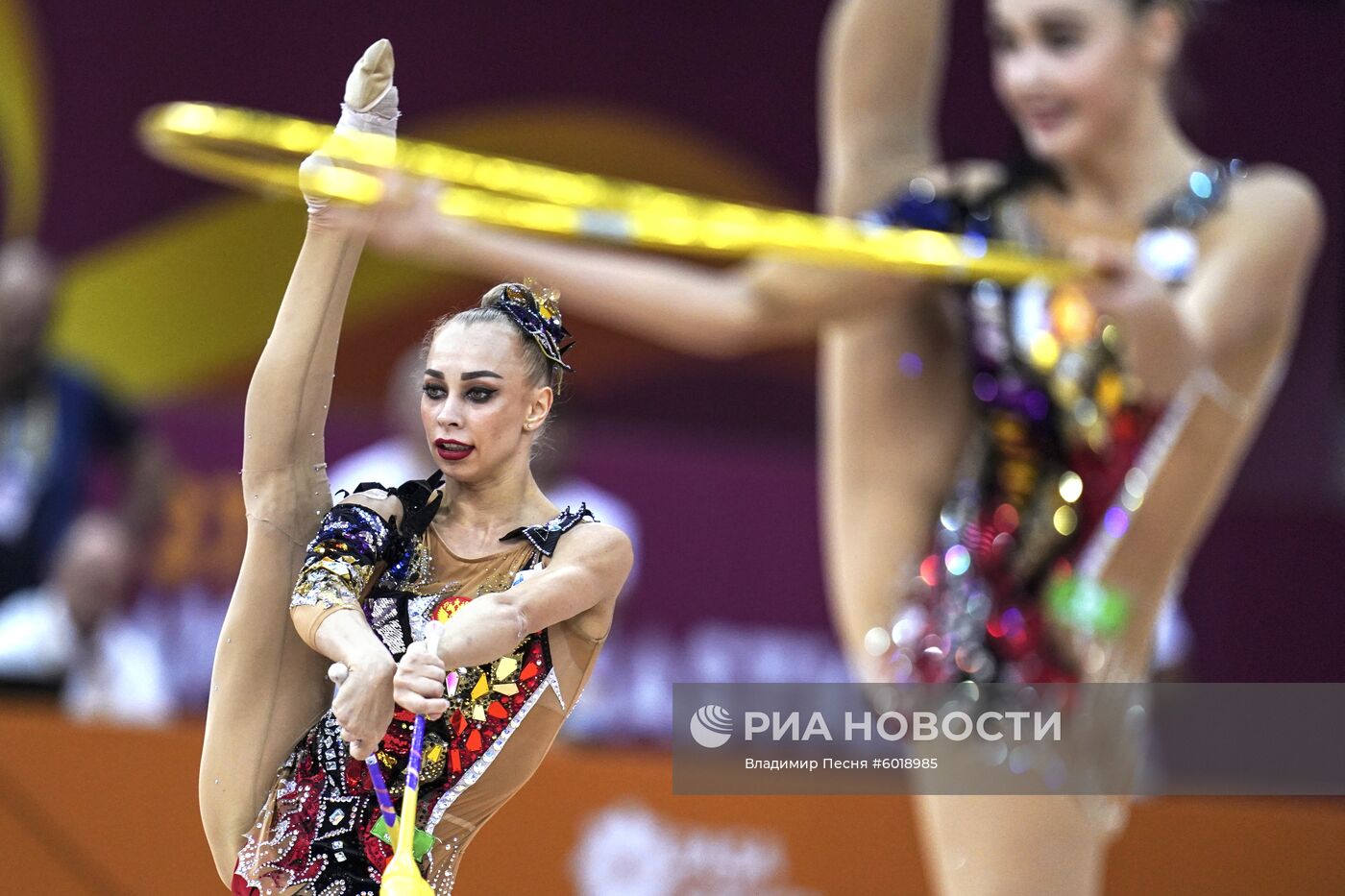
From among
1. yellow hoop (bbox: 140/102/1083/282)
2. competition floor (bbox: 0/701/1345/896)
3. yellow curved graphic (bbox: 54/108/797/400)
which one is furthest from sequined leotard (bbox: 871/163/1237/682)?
yellow curved graphic (bbox: 54/108/797/400)

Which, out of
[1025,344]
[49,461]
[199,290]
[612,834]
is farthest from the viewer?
[199,290]

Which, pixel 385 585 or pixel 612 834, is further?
pixel 612 834

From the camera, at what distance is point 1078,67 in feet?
9.06

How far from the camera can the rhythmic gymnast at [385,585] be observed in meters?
1.17

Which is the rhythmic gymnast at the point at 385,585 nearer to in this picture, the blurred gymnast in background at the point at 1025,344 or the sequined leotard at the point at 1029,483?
the blurred gymnast in background at the point at 1025,344

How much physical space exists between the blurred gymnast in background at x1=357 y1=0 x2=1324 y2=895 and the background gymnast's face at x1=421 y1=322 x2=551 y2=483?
1.45 meters

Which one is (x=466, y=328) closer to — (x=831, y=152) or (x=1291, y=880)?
(x=831, y=152)

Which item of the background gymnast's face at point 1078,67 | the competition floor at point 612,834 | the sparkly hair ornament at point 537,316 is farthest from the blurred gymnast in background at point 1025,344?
the sparkly hair ornament at point 537,316

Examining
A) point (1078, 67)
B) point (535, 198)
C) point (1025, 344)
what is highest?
point (1078, 67)

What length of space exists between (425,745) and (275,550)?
17 cm

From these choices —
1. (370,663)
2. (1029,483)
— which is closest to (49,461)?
(1029,483)

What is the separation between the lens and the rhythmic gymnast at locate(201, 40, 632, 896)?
117 centimetres

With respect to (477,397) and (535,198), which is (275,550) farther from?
(535,198)

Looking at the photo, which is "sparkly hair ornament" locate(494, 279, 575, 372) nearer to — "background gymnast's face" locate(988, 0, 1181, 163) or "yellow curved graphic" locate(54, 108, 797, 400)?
"background gymnast's face" locate(988, 0, 1181, 163)
